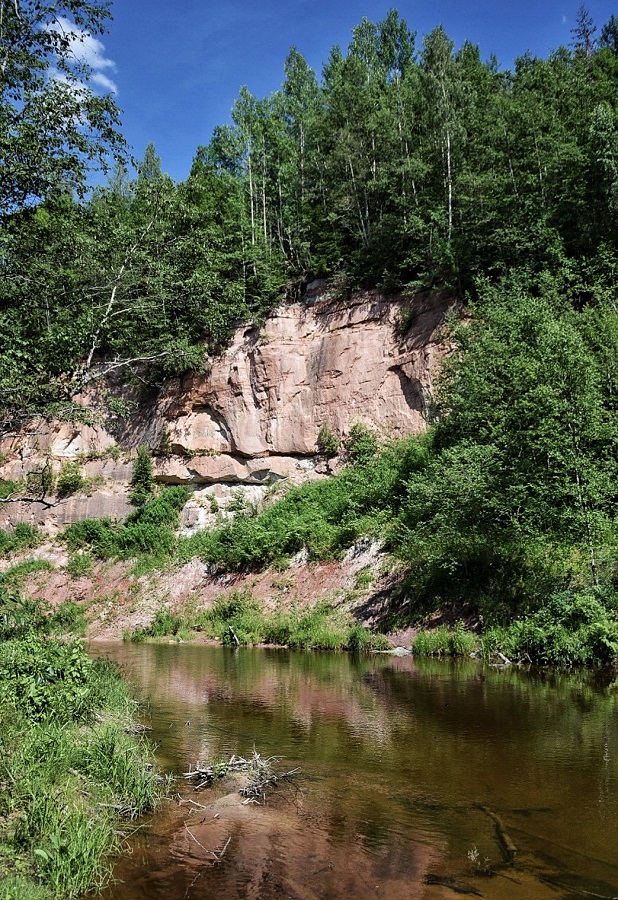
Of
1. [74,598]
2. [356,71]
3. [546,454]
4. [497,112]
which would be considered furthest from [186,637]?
[356,71]

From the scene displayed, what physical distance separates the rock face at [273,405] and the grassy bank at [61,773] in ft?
84.5

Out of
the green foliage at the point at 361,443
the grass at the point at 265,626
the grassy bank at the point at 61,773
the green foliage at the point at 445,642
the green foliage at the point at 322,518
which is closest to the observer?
the grassy bank at the point at 61,773

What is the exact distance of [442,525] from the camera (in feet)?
66.1

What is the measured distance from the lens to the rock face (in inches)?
1368

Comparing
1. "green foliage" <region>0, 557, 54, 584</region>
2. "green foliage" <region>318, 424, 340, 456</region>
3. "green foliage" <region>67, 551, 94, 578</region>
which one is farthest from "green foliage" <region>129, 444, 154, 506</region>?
"green foliage" <region>318, 424, 340, 456</region>

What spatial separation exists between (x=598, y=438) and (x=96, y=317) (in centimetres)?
1304

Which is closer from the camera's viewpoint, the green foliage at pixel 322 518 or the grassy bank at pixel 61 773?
the grassy bank at pixel 61 773

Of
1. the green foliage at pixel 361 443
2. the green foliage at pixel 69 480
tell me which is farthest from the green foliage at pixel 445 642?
the green foliage at pixel 69 480

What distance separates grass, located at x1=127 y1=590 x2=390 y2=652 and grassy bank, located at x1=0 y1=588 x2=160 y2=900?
40.5ft

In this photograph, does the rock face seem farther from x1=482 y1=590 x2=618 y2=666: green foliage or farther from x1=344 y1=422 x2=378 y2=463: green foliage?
x1=482 y1=590 x2=618 y2=666: green foliage

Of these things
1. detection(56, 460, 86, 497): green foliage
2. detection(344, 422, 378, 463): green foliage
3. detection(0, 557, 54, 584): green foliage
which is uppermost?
detection(344, 422, 378, 463): green foliage

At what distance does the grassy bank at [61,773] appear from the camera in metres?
5.11

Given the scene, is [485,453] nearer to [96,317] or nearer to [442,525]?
[442,525]

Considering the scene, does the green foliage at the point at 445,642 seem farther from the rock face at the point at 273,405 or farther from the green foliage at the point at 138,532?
the green foliage at the point at 138,532
